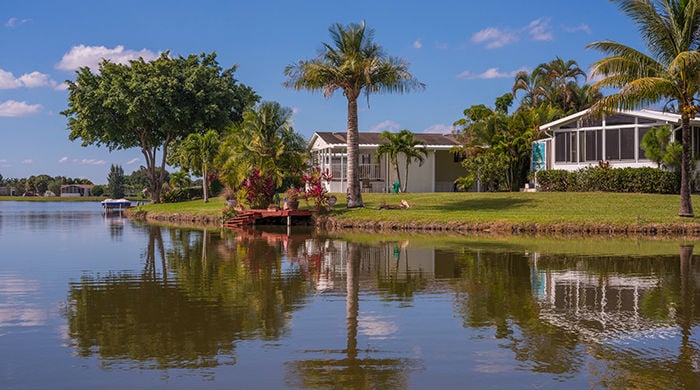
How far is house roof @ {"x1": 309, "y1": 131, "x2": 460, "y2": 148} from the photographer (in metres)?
47.2

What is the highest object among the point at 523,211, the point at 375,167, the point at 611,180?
the point at 375,167

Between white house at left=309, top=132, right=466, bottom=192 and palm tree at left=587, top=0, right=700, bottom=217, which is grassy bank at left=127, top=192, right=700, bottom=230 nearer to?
palm tree at left=587, top=0, right=700, bottom=217

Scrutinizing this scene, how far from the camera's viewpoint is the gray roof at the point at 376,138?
47.6 meters

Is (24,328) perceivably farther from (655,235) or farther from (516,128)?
(516,128)

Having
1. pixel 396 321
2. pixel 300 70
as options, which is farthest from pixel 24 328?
pixel 300 70

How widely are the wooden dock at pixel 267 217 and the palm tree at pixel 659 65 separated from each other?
46.4 feet

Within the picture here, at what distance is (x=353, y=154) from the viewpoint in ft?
117

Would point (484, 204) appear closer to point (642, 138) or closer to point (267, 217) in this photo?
point (642, 138)

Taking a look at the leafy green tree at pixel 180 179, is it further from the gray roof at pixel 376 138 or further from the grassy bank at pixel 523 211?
the grassy bank at pixel 523 211

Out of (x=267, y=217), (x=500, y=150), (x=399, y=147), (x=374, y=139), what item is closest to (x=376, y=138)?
(x=374, y=139)

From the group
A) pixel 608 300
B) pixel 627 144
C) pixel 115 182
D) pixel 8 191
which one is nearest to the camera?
pixel 608 300

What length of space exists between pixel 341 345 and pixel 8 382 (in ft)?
11.8

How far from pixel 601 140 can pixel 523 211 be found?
9.35 m

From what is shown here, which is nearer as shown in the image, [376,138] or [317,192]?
[317,192]
